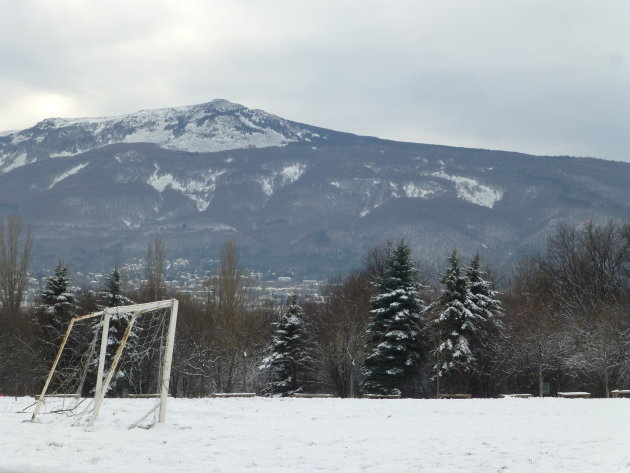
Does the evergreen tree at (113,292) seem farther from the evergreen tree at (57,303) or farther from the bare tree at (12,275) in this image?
the bare tree at (12,275)

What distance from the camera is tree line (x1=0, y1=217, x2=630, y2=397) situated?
175ft

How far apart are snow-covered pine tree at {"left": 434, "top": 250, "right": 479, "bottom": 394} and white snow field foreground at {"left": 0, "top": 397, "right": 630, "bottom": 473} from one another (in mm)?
22606

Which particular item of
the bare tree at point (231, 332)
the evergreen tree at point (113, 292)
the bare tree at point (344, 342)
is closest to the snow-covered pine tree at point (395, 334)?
the bare tree at point (344, 342)

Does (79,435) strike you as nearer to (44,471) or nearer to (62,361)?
(44,471)

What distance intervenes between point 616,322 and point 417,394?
1473cm

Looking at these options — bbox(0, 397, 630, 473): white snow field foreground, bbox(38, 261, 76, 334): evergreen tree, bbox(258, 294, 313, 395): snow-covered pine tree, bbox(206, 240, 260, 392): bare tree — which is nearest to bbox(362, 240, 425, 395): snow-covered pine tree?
bbox(258, 294, 313, 395): snow-covered pine tree

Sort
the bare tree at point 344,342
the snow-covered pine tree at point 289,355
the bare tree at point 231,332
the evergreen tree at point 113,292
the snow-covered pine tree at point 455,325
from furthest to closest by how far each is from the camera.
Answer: the bare tree at point 231,332 → the bare tree at point 344,342 → the snow-covered pine tree at point 289,355 → the evergreen tree at point 113,292 → the snow-covered pine tree at point 455,325

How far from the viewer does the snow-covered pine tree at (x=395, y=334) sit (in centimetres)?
5272

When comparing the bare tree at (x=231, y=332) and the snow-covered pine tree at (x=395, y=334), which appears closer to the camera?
the snow-covered pine tree at (x=395, y=334)

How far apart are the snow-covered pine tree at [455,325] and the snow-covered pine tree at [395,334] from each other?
1576mm

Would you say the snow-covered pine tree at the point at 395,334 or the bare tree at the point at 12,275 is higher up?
the bare tree at the point at 12,275

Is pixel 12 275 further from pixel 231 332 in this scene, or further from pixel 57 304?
pixel 57 304

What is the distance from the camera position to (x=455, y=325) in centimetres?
5328

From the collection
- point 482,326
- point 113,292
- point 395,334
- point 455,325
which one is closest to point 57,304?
point 113,292
